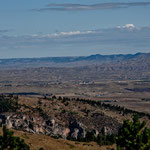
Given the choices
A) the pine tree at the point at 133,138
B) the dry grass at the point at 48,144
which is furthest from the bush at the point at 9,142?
the dry grass at the point at 48,144

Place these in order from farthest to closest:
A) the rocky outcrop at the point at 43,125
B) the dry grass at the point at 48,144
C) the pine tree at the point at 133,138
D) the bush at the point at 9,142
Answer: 1. the rocky outcrop at the point at 43,125
2. the dry grass at the point at 48,144
3. the pine tree at the point at 133,138
4. the bush at the point at 9,142

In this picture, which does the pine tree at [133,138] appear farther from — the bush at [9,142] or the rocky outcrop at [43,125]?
the rocky outcrop at [43,125]

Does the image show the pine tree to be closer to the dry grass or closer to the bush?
the bush

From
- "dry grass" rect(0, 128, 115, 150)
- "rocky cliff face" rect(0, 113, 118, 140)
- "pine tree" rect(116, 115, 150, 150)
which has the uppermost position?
"pine tree" rect(116, 115, 150, 150)

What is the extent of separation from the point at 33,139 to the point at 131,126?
58.7ft

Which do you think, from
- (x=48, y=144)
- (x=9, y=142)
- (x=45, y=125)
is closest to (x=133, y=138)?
(x=9, y=142)

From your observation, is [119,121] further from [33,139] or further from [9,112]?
[33,139]

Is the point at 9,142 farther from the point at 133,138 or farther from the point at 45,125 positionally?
the point at 45,125

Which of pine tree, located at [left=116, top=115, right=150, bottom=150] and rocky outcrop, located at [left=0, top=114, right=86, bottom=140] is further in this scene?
rocky outcrop, located at [left=0, top=114, right=86, bottom=140]

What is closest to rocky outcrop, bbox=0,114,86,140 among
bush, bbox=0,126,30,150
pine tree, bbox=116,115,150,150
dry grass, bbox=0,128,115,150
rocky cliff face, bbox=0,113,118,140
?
rocky cliff face, bbox=0,113,118,140

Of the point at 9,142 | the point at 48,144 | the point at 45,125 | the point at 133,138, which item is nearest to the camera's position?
the point at 9,142

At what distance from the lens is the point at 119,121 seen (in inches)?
4651

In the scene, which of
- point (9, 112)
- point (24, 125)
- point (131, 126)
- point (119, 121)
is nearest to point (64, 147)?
point (131, 126)

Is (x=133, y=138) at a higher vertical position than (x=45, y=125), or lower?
higher
